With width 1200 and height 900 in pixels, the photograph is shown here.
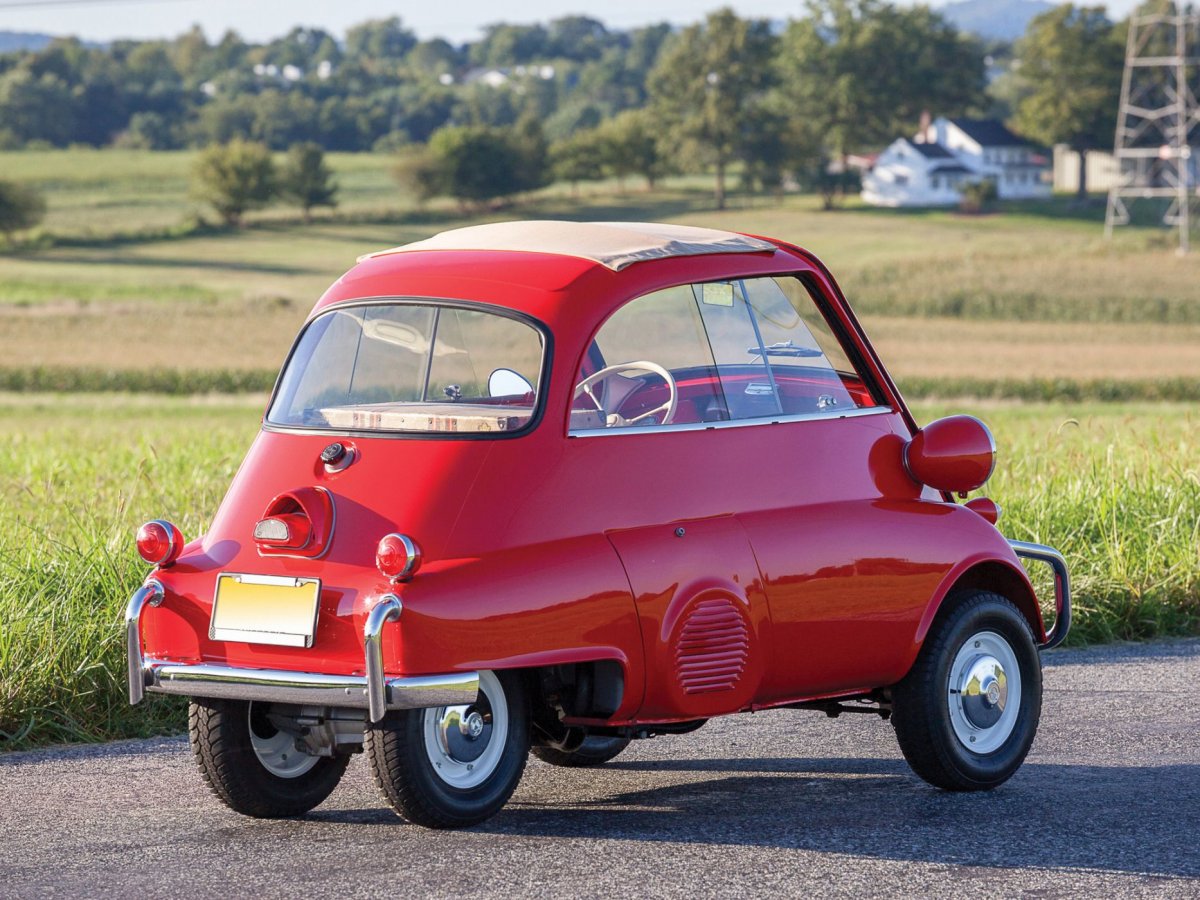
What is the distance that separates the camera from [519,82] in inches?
6855

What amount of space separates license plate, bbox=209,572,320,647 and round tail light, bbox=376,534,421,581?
240 millimetres

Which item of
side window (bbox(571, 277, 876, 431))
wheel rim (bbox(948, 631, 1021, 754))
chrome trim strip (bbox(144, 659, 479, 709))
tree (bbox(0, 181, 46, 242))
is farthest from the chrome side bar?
tree (bbox(0, 181, 46, 242))

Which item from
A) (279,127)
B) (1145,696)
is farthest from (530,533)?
(279,127)

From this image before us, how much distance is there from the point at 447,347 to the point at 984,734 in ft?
7.06

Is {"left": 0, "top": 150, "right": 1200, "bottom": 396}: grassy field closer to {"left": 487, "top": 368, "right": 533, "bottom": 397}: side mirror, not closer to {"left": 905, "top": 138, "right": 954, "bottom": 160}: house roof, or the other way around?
{"left": 905, "top": 138, "right": 954, "bottom": 160}: house roof

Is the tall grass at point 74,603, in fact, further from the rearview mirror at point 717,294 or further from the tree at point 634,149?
the tree at point 634,149

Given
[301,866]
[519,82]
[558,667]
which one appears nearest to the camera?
[301,866]

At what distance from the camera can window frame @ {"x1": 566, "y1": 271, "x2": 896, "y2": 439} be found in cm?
542

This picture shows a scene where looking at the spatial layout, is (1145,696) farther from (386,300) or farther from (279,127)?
(279,127)

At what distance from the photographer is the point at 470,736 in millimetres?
5211

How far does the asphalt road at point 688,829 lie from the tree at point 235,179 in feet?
349

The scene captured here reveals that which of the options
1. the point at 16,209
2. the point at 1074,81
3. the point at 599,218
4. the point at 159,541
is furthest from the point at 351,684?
the point at 1074,81

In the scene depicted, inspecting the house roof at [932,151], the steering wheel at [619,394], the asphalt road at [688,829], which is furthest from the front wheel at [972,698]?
the house roof at [932,151]

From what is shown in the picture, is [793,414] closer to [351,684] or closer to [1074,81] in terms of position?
[351,684]
